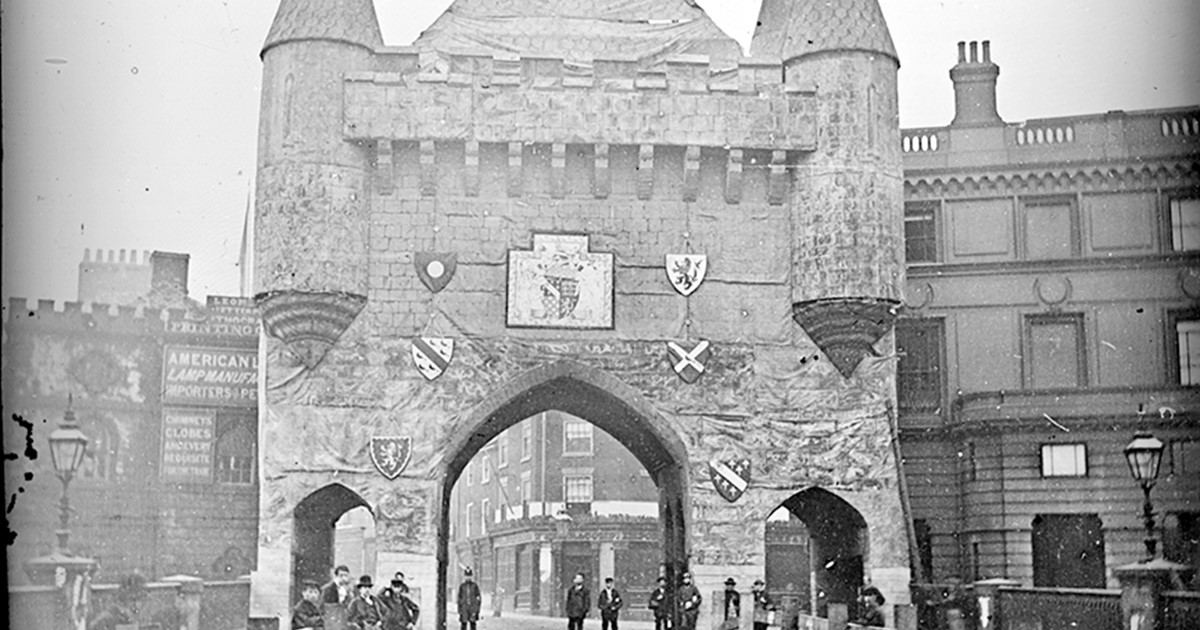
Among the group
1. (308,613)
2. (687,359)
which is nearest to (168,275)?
(687,359)

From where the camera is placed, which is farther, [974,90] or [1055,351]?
[974,90]

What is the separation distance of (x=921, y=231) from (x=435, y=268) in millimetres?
12554

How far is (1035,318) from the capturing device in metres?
34.8

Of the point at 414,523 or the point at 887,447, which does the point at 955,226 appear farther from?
the point at 414,523

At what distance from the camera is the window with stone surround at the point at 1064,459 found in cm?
3281

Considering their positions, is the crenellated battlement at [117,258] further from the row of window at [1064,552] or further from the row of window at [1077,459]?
the row of window at [1064,552]

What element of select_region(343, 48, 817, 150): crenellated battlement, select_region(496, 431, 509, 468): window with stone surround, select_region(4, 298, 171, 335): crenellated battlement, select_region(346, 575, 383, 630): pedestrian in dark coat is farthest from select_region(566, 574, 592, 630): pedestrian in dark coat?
select_region(496, 431, 509, 468): window with stone surround

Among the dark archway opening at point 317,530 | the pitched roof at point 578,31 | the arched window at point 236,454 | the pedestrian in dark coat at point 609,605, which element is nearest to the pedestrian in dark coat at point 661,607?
the pedestrian in dark coat at point 609,605

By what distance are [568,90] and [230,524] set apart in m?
18.3

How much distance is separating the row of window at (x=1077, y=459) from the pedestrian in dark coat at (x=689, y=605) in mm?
8800

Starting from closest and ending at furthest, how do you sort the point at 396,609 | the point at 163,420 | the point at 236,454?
the point at 396,609 → the point at 163,420 → the point at 236,454

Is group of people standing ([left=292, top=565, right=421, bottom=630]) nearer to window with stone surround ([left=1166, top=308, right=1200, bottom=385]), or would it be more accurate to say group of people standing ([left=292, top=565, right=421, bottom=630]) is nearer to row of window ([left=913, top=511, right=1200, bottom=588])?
row of window ([left=913, top=511, right=1200, bottom=588])

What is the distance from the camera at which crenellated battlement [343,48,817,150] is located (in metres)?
28.4

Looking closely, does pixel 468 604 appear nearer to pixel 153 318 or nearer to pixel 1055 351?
pixel 1055 351
